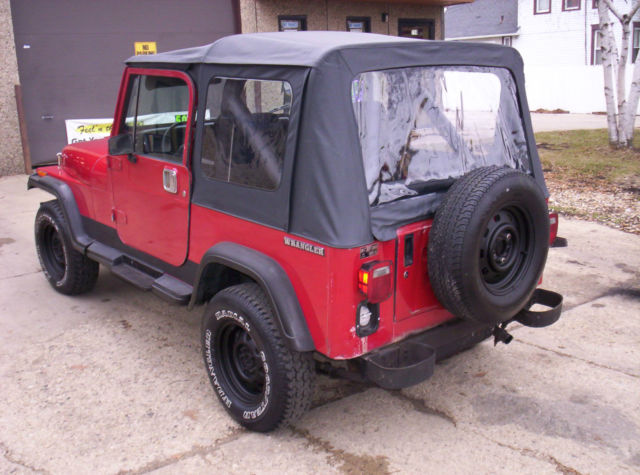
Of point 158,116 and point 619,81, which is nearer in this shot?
point 158,116

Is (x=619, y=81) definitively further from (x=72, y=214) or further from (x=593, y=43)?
(x=593, y=43)

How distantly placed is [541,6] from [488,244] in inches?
1109

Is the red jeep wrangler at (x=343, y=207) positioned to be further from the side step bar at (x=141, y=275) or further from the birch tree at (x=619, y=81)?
the birch tree at (x=619, y=81)

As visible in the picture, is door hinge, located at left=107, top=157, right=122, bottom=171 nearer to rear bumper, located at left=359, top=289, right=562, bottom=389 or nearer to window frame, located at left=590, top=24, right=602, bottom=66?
rear bumper, located at left=359, top=289, right=562, bottom=389

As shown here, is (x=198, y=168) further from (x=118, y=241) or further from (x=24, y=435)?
(x=24, y=435)

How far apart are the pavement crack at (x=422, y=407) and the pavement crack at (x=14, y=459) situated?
1.92 metres

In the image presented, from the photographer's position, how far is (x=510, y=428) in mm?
3346

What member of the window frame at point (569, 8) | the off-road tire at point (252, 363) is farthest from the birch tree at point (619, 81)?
the window frame at point (569, 8)

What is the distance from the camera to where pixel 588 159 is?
11.2 meters

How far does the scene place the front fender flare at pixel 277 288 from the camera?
2953 mm

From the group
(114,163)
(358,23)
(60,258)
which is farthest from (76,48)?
(114,163)

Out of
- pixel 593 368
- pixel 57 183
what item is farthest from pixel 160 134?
pixel 593 368

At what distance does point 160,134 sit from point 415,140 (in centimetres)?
171

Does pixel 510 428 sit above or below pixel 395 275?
below
